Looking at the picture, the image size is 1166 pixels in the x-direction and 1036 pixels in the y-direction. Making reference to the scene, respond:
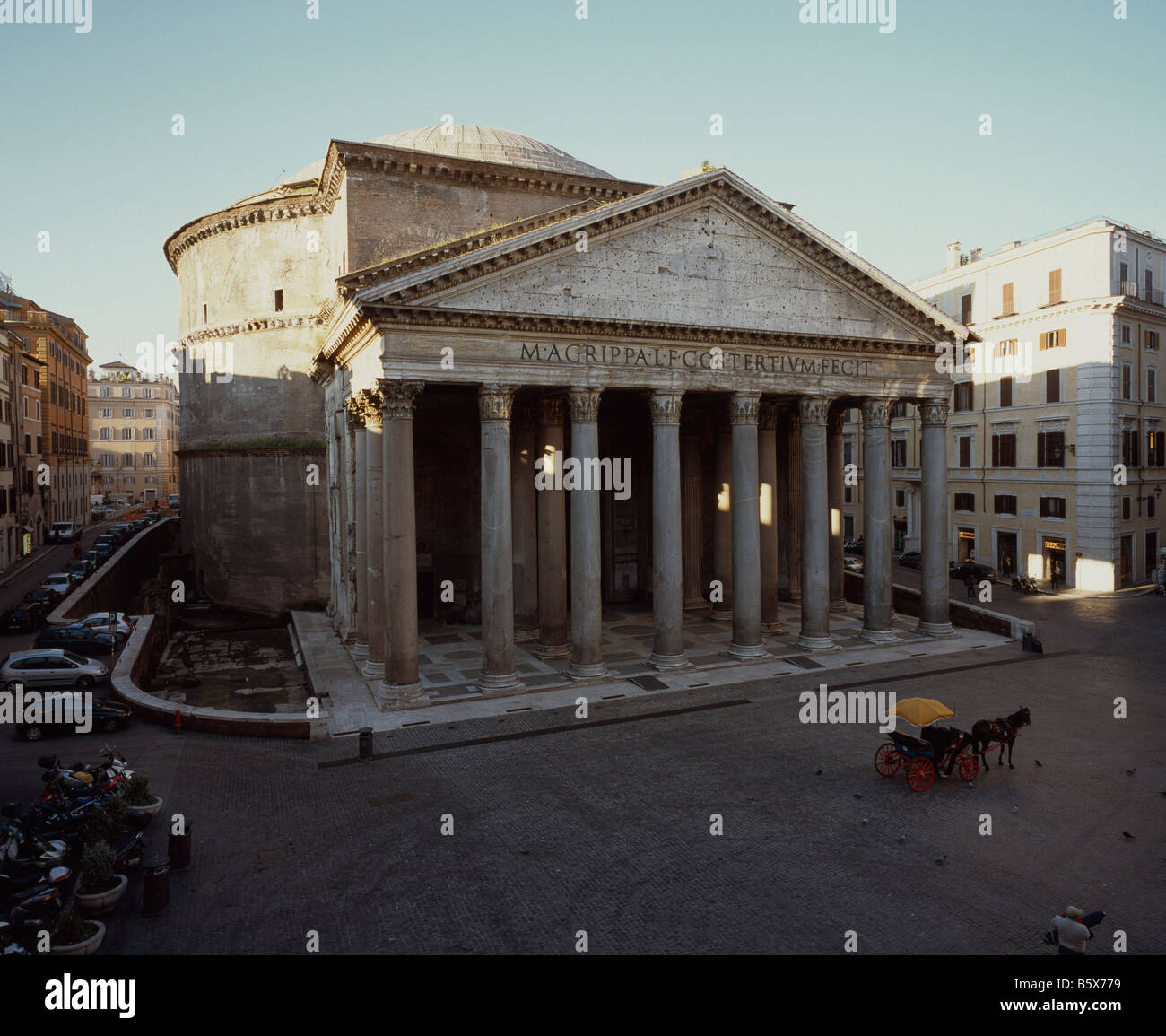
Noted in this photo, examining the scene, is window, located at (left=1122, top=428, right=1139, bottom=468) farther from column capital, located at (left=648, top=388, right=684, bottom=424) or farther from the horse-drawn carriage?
the horse-drawn carriage

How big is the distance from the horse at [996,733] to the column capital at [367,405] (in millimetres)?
16416

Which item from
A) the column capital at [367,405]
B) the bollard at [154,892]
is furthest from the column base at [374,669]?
the bollard at [154,892]

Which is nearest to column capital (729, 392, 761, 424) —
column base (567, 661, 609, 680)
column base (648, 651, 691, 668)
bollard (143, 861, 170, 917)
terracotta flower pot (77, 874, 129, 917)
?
column base (648, 651, 691, 668)

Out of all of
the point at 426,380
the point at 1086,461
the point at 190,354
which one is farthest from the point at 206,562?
the point at 1086,461

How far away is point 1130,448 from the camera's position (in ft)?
134

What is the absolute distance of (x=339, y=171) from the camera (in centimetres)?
3106

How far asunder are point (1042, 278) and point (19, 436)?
2423 inches

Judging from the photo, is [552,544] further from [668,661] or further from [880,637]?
[880,637]

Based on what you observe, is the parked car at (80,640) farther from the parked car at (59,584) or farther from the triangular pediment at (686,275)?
the triangular pediment at (686,275)

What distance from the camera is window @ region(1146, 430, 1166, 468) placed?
41.9 m

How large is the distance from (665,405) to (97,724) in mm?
17382

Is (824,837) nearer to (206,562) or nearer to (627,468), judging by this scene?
(627,468)

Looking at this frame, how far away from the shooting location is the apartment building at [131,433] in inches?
4112

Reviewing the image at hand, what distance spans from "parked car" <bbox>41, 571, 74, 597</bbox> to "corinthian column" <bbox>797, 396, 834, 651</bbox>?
32.9 m
